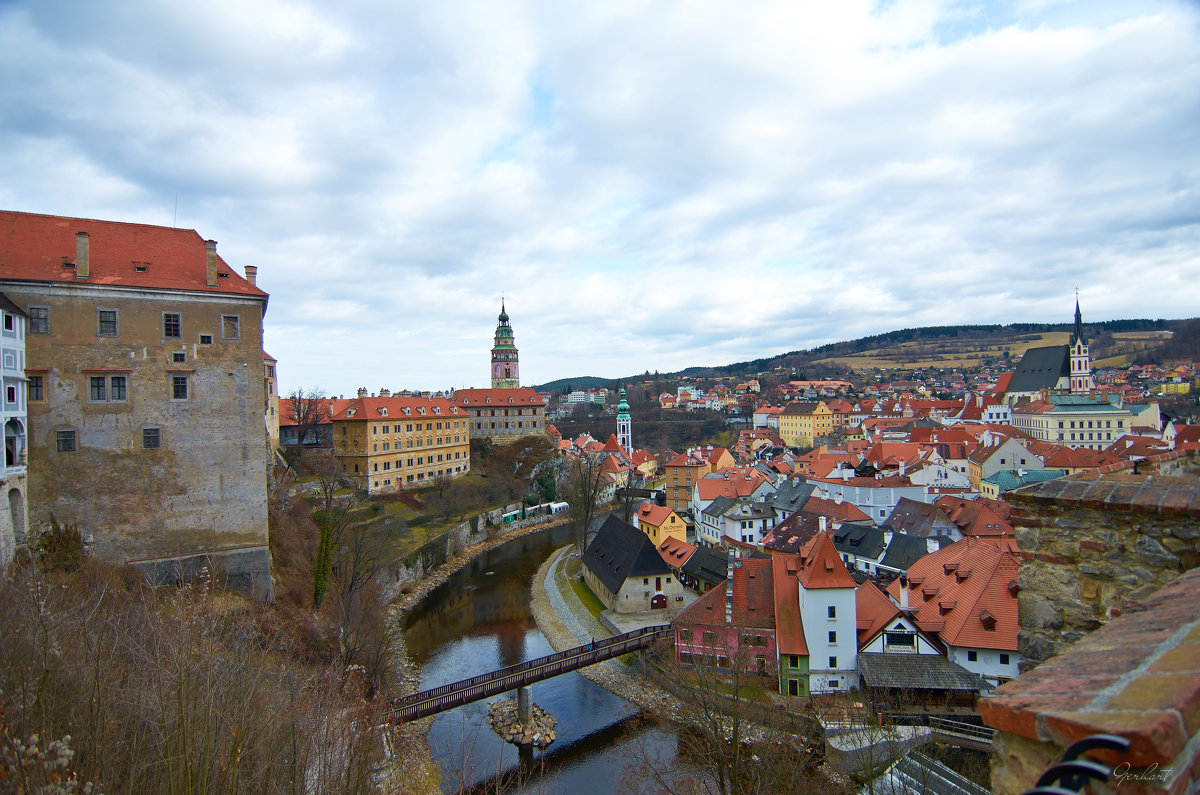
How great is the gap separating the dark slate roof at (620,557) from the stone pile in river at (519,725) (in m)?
7.72

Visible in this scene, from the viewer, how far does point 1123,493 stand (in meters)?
4.44

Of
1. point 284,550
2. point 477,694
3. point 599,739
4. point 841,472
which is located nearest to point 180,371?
point 284,550

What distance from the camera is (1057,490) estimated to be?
470cm

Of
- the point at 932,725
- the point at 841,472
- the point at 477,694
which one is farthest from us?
the point at 841,472

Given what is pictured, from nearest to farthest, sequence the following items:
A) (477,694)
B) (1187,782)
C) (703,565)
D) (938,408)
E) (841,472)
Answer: (1187,782) < (477,694) < (703,565) < (841,472) < (938,408)

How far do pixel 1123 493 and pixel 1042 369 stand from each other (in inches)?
3317

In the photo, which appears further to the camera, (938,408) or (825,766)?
(938,408)

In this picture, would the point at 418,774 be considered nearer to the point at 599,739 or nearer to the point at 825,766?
the point at 599,739

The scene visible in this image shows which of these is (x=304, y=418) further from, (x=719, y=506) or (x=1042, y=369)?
(x=1042, y=369)

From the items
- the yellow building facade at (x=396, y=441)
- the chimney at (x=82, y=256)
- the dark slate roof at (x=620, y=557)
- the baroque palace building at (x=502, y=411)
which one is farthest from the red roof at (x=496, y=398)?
the chimney at (x=82, y=256)

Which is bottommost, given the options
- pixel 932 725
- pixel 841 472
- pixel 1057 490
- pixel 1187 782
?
pixel 932 725

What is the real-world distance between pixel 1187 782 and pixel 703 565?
82.0 ft

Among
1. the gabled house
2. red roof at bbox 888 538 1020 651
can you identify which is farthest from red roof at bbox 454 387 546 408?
red roof at bbox 888 538 1020 651

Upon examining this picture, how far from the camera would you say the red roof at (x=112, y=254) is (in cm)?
1498
